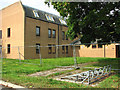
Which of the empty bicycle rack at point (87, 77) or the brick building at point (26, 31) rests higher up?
the brick building at point (26, 31)

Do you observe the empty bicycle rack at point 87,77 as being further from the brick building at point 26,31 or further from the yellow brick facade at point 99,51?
the yellow brick facade at point 99,51

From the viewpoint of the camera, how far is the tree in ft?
27.9

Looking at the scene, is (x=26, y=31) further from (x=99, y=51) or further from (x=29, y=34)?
(x=99, y=51)

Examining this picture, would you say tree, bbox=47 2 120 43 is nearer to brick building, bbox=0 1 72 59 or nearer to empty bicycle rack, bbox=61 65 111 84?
empty bicycle rack, bbox=61 65 111 84

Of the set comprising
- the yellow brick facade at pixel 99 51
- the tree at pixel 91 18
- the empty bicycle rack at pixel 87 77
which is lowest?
the empty bicycle rack at pixel 87 77

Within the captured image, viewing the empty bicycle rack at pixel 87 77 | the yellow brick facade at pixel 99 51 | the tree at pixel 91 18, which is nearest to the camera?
the empty bicycle rack at pixel 87 77

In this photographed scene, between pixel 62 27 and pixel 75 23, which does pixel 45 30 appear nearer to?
pixel 62 27

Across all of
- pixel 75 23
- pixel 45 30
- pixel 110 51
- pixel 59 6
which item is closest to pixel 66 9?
pixel 59 6

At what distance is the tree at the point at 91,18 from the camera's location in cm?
851

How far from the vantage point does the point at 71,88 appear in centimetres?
536

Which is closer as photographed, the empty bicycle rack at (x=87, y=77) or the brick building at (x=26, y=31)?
the empty bicycle rack at (x=87, y=77)

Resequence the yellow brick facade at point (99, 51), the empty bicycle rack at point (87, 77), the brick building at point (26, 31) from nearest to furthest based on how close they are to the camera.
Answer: the empty bicycle rack at point (87, 77)
the brick building at point (26, 31)
the yellow brick facade at point (99, 51)

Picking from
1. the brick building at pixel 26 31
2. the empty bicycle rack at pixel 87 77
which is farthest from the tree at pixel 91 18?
the brick building at pixel 26 31

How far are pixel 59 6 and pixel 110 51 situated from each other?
19.5 meters
